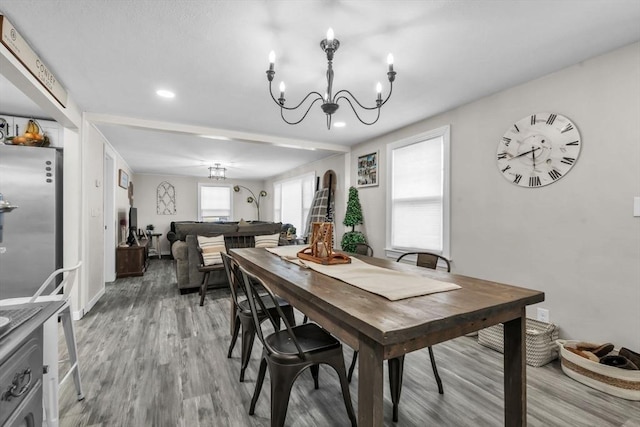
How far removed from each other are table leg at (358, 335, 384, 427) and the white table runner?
0.89 ft

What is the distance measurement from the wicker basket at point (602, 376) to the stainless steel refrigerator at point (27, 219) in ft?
14.8

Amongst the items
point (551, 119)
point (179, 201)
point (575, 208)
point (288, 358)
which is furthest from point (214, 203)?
point (575, 208)

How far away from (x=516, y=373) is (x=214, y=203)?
8.54 m

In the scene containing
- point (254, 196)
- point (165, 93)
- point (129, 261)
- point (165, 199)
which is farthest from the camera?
point (254, 196)

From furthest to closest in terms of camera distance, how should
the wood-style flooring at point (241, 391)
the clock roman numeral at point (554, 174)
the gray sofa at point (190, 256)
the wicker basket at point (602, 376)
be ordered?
the gray sofa at point (190, 256), the clock roman numeral at point (554, 174), the wicker basket at point (602, 376), the wood-style flooring at point (241, 391)

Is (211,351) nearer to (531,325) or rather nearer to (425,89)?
(531,325)

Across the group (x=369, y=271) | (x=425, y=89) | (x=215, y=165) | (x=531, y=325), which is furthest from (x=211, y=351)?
(x=215, y=165)

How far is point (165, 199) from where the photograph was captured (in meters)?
8.08

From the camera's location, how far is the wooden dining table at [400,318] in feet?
3.08

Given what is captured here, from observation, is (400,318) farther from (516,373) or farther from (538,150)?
(538,150)

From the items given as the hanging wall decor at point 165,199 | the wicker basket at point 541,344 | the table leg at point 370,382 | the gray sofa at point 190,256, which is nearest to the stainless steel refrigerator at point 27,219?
the gray sofa at point 190,256

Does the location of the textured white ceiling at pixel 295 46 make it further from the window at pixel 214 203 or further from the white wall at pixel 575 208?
the window at pixel 214 203

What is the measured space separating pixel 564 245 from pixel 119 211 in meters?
6.40

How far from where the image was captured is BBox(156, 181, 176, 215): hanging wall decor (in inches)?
314
